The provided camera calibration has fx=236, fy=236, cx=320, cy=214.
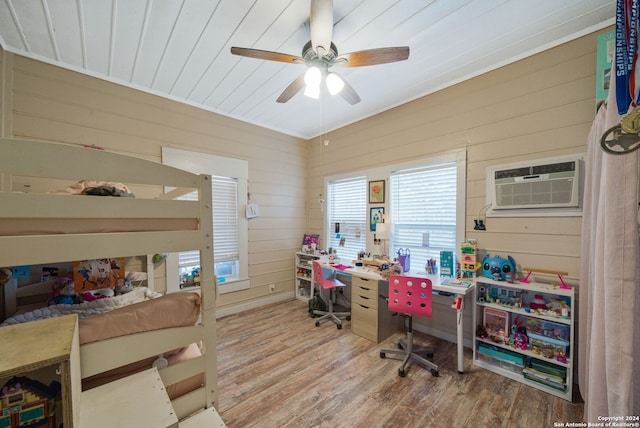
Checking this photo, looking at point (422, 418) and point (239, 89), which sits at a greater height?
point (239, 89)

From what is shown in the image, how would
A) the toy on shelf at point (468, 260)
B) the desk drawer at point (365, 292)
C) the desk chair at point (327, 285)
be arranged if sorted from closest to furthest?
1. the toy on shelf at point (468, 260)
2. the desk drawer at point (365, 292)
3. the desk chair at point (327, 285)

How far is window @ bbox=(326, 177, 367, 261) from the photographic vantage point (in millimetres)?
3564

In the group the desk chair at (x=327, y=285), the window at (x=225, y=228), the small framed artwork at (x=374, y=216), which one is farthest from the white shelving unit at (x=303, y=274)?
the small framed artwork at (x=374, y=216)

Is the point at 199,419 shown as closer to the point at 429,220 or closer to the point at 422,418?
the point at 422,418

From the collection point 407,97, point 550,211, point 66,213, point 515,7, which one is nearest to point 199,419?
point 66,213

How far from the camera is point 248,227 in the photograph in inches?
140

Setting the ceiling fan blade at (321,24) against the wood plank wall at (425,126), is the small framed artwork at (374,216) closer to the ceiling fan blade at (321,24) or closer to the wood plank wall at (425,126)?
the wood plank wall at (425,126)

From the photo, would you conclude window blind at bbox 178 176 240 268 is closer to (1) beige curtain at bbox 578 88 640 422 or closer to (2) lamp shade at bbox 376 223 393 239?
(2) lamp shade at bbox 376 223 393 239

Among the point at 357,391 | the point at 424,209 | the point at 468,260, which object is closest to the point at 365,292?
the point at 357,391

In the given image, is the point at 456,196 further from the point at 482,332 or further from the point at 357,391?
the point at 357,391

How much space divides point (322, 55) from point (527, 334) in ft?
9.04

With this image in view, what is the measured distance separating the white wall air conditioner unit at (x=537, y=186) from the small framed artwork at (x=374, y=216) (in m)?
1.23

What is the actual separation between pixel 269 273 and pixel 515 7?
12.8 feet

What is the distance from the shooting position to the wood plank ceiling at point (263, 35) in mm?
1663
